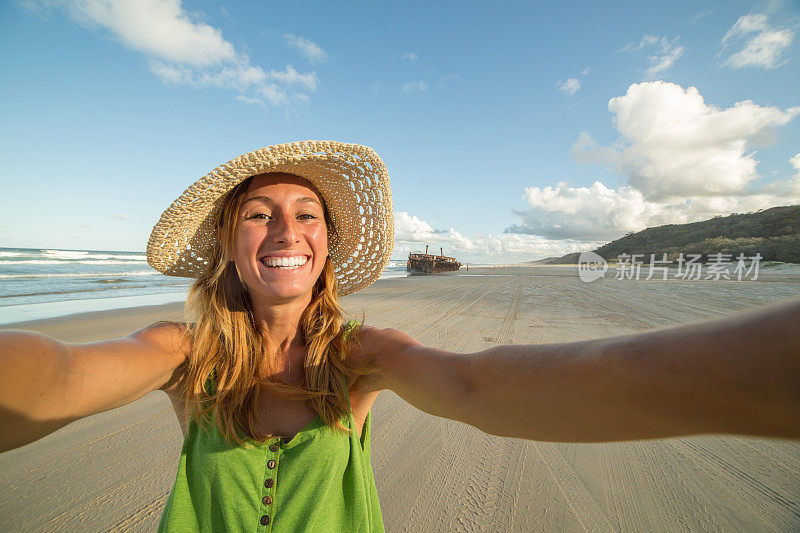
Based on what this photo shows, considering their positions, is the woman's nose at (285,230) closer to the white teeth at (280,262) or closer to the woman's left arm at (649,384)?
the white teeth at (280,262)

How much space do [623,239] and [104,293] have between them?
9126 centimetres

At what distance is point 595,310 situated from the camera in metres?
8.37

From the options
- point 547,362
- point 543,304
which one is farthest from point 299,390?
point 543,304

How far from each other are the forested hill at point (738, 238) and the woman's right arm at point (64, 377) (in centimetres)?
3744

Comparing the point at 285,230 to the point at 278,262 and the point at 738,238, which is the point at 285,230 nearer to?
the point at 278,262

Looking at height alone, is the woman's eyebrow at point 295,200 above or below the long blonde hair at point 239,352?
above

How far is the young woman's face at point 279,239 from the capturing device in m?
1.51

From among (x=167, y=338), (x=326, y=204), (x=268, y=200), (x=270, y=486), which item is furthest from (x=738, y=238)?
(x=167, y=338)

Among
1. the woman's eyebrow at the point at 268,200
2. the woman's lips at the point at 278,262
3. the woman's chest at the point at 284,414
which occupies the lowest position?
the woman's chest at the point at 284,414

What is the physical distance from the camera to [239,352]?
1507 millimetres

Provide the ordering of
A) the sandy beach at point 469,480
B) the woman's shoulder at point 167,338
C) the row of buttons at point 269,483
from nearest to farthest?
the row of buttons at point 269,483 → the woman's shoulder at point 167,338 → the sandy beach at point 469,480

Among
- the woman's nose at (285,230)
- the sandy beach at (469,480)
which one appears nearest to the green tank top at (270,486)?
the woman's nose at (285,230)

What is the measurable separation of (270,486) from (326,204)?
145 cm

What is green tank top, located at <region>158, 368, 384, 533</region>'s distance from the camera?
113cm
